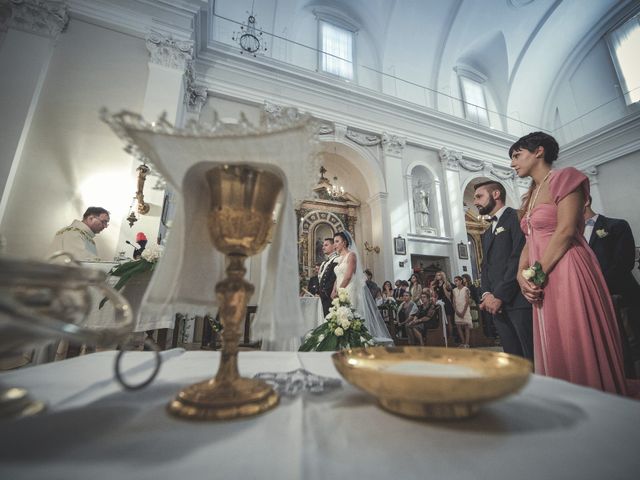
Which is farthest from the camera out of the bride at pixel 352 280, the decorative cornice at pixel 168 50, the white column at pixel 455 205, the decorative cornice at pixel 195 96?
the white column at pixel 455 205

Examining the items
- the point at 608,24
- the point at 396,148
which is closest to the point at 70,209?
the point at 396,148

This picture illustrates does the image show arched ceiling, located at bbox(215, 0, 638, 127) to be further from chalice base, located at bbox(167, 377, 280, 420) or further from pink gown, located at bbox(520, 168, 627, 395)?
chalice base, located at bbox(167, 377, 280, 420)

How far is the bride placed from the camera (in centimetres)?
324

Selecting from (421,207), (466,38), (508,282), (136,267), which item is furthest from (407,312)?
(466,38)

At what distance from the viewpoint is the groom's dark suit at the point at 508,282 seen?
5.29 feet

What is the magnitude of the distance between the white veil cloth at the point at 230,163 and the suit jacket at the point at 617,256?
3176 millimetres

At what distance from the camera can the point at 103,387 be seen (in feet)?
1.62

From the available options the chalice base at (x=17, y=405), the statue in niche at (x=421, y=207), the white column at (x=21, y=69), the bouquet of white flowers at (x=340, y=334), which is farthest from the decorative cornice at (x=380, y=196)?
the chalice base at (x=17, y=405)

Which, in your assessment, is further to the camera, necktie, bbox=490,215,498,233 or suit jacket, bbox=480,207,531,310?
necktie, bbox=490,215,498,233

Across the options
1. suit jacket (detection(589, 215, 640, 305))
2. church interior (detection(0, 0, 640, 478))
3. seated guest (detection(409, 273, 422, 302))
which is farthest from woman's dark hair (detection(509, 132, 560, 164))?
seated guest (detection(409, 273, 422, 302))

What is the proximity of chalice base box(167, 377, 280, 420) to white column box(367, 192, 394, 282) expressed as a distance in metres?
7.20

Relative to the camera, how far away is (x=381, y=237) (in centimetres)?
785

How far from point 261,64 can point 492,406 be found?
8107 millimetres

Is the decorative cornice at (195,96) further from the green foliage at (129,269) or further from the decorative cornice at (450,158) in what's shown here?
the decorative cornice at (450,158)
